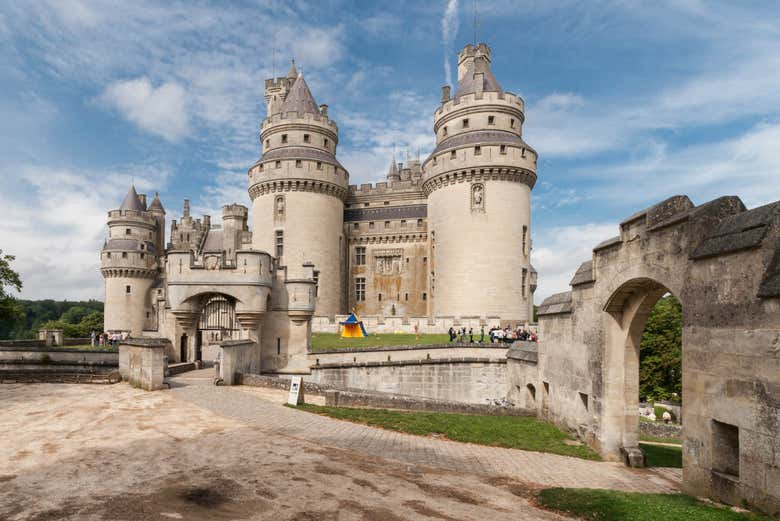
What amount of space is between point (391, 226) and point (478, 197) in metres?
11.4

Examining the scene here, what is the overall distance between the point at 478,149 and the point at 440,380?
21656 mm

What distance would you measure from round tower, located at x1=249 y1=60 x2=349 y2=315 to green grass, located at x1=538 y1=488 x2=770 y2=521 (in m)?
37.1

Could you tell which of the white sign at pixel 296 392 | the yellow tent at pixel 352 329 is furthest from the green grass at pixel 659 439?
the yellow tent at pixel 352 329

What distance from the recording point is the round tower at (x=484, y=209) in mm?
39156

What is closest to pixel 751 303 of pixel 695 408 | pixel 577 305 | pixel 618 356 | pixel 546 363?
pixel 695 408

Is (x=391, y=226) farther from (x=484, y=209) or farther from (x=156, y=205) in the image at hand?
(x=156, y=205)

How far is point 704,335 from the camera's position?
7910mm

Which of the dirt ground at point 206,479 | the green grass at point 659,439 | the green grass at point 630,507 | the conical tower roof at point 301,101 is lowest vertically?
the green grass at point 659,439

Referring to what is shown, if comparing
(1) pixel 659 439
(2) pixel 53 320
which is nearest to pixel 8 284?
(1) pixel 659 439

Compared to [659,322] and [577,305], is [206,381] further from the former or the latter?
[659,322]

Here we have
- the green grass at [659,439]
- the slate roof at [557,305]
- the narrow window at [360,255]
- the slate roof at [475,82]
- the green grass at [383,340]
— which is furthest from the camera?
the narrow window at [360,255]

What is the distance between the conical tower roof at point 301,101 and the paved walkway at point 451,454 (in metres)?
37.3

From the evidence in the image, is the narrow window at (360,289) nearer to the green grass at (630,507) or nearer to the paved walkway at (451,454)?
the paved walkway at (451,454)

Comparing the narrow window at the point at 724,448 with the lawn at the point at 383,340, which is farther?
the lawn at the point at 383,340
